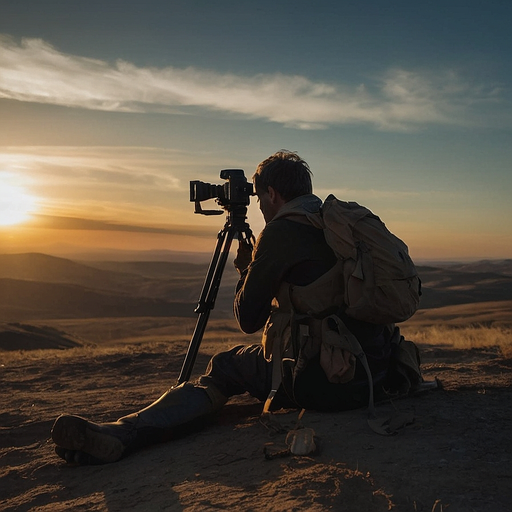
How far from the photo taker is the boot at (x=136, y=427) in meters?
3.70

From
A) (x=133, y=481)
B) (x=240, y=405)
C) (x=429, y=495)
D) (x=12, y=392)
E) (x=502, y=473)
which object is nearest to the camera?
(x=429, y=495)

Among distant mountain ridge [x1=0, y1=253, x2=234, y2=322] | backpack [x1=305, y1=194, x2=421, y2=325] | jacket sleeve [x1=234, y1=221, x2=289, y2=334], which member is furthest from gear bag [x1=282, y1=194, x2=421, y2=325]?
distant mountain ridge [x1=0, y1=253, x2=234, y2=322]

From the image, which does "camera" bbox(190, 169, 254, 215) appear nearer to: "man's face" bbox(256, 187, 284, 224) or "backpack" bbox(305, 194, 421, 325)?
"man's face" bbox(256, 187, 284, 224)

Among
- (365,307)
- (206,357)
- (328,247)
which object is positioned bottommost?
(206,357)

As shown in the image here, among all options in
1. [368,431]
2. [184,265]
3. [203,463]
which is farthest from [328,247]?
[184,265]

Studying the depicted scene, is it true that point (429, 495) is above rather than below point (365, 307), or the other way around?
below

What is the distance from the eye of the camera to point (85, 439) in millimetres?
3711

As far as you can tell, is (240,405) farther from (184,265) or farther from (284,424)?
(184,265)

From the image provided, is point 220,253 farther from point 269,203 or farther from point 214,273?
point 269,203

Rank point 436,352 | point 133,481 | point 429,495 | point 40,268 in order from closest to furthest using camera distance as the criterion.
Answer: point 429,495
point 133,481
point 436,352
point 40,268

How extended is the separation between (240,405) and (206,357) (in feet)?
15.8

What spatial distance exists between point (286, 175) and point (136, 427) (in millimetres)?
2021

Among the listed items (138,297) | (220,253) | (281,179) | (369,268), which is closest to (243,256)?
(220,253)

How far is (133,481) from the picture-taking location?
3.46m
